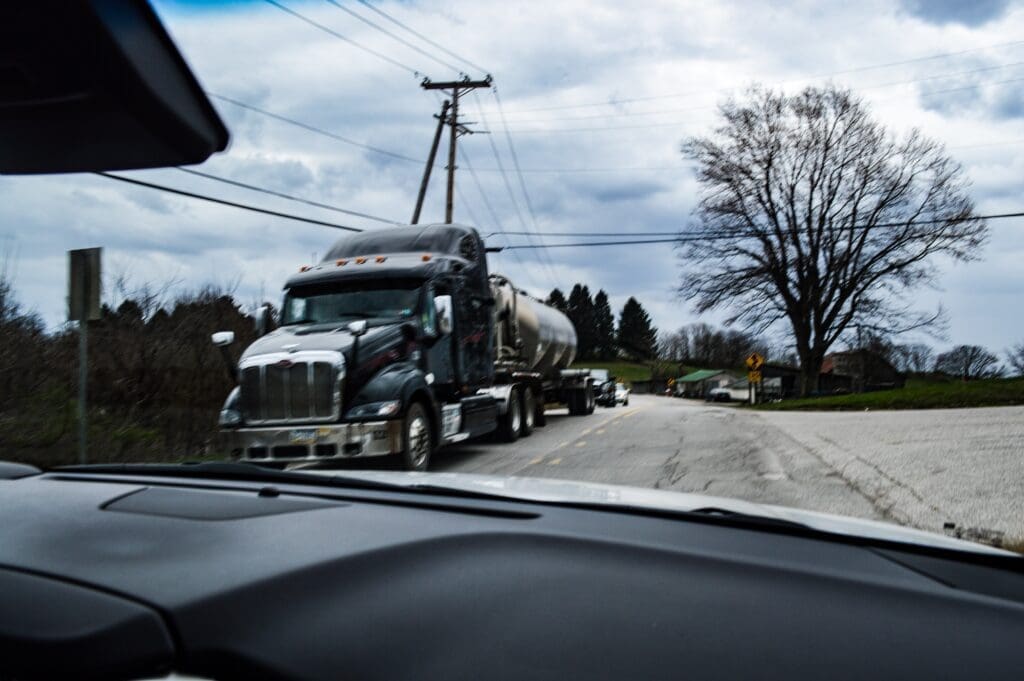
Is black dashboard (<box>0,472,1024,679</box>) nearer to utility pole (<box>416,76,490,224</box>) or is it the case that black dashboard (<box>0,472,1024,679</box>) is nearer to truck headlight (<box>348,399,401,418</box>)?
truck headlight (<box>348,399,401,418</box>)

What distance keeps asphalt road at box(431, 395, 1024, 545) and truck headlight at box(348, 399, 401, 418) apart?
2.01 metres

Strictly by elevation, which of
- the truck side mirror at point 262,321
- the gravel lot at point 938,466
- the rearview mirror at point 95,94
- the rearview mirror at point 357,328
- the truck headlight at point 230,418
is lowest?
the gravel lot at point 938,466

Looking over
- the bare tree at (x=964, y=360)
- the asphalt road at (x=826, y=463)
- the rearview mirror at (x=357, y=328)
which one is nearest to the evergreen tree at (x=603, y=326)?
the bare tree at (x=964, y=360)

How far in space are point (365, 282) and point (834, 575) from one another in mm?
11386

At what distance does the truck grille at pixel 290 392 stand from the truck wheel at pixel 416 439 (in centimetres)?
107

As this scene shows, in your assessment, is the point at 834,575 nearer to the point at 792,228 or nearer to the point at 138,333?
the point at 138,333

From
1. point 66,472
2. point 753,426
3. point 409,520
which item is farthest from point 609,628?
point 753,426

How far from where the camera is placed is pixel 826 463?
12453 mm

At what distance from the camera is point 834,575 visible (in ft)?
5.68

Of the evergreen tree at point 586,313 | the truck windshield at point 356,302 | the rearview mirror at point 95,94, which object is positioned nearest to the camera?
the rearview mirror at point 95,94

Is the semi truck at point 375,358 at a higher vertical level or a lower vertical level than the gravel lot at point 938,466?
higher

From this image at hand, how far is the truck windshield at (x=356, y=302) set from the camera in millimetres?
12484

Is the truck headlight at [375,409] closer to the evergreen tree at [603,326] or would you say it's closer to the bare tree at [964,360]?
the bare tree at [964,360]

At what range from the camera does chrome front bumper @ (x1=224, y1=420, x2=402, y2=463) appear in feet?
35.2
